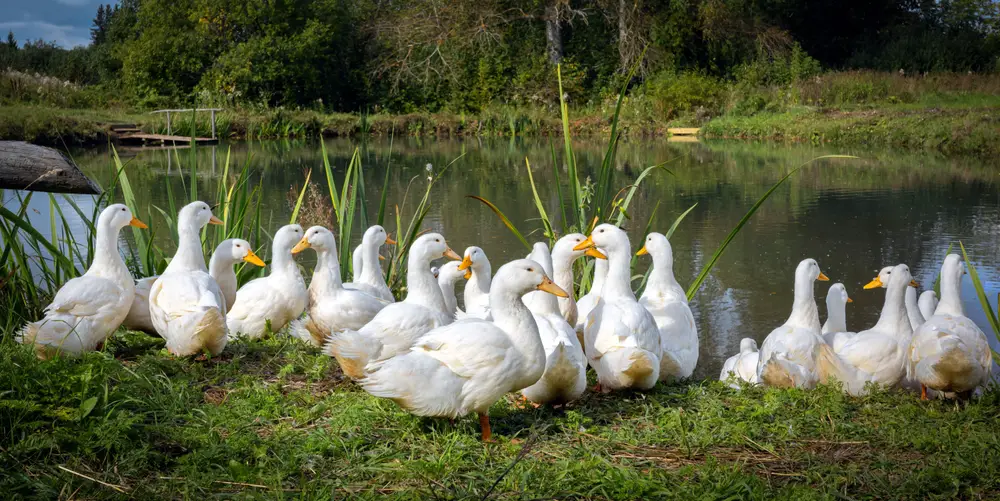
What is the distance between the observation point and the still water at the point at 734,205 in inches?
318

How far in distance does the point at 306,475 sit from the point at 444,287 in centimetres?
245

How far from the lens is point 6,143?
12.2ft

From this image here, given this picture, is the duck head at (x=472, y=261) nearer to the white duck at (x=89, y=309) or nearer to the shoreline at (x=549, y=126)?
the white duck at (x=89, y=309)

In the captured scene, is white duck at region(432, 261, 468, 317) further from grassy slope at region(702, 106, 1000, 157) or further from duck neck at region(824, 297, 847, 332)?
grassy slope at region(702, 106, 1000, 157)

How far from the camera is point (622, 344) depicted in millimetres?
4234

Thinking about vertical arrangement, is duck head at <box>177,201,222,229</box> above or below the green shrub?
below

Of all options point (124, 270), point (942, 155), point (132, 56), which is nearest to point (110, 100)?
point (132, 56)

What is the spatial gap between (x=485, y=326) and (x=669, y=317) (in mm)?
1777

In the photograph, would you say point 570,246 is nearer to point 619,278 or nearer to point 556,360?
point 619,278

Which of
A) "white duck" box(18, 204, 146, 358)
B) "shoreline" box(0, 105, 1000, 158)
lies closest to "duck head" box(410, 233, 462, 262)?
"white duck" box(18, 204, 146, 358)

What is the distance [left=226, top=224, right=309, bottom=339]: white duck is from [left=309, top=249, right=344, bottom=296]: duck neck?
0.61ft

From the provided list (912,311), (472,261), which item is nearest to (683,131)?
(912,311)

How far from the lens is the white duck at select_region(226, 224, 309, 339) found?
530 cm

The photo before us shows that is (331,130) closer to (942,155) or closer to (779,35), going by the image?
(779,35)
